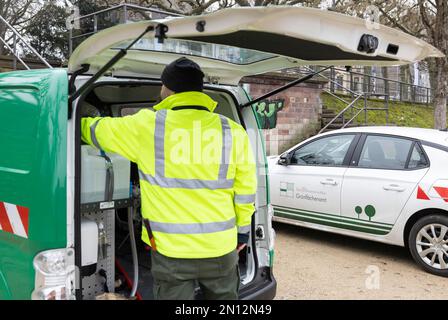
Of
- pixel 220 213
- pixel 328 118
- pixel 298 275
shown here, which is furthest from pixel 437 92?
pixel 220 213

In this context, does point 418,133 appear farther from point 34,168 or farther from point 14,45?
point 14,45

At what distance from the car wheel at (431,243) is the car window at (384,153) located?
705mm

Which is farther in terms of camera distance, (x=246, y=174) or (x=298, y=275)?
(x=298, y=275)

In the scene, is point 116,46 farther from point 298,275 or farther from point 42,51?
point 42,51

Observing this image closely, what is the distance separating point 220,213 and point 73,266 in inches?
31.6

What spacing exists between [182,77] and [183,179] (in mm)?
526

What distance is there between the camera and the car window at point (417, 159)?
5.09 m

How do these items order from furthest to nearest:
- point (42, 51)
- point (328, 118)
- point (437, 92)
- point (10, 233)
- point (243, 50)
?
point (328, 118)
point (42, 51)
point (437, 92)
point (243, 50)
point (10, 233)

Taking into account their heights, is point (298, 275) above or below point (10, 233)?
below

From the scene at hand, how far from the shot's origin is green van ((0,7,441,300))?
6.84 feet

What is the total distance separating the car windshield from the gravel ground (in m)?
2.41

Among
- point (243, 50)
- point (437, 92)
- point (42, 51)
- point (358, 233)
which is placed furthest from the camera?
point (42, 51)

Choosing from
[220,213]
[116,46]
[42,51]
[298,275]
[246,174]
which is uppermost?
[42,51]

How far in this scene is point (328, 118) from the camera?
1445cm
